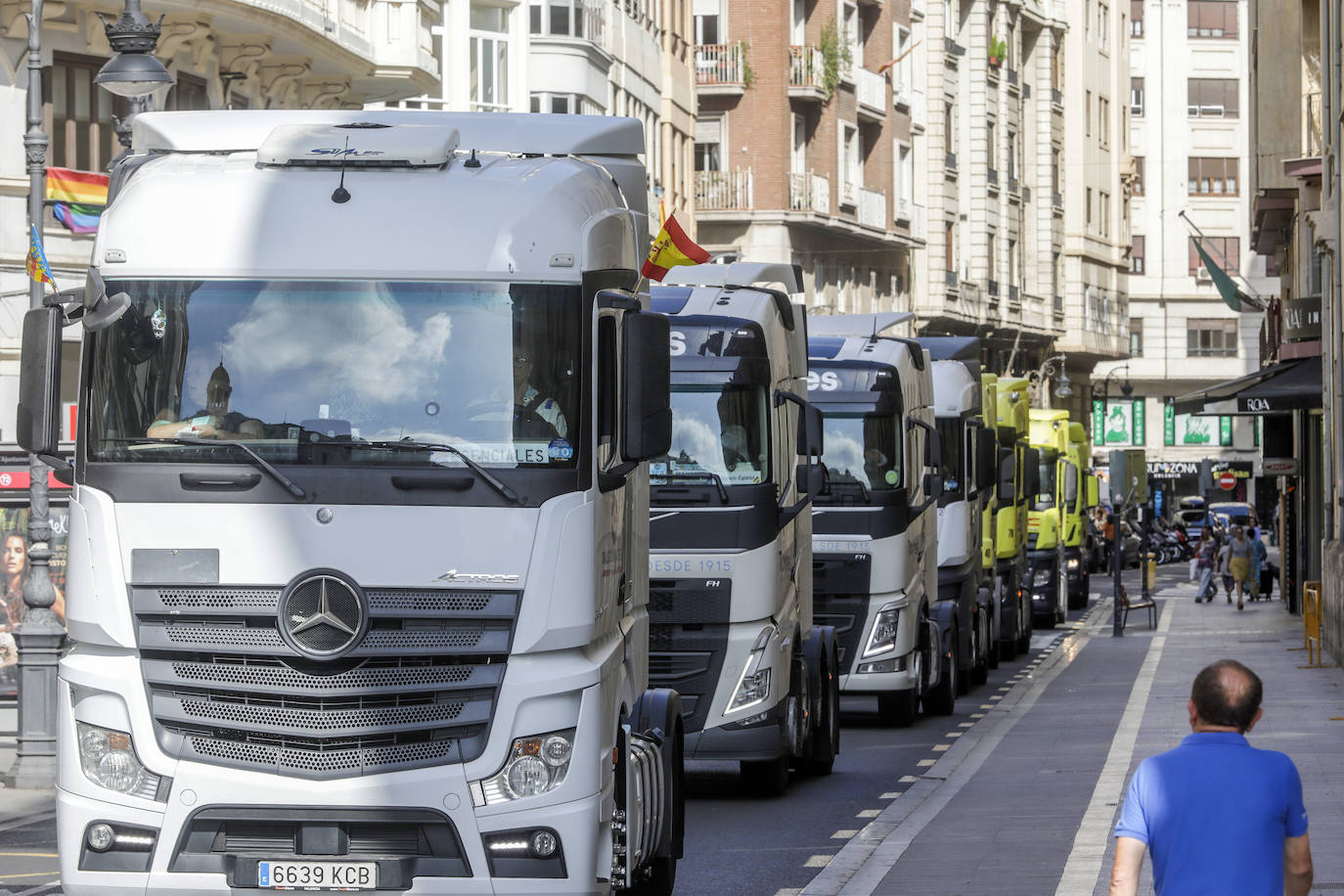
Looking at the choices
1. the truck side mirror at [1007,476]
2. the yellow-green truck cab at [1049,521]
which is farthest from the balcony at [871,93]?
the truck side mirror at [1007,476]

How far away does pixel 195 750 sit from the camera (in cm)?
874

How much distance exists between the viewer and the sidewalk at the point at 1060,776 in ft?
39.9

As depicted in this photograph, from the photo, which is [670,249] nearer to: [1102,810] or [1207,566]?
[1102,810]

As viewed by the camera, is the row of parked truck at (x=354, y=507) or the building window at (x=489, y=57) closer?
the row of parked truck at (x=354, y=507)

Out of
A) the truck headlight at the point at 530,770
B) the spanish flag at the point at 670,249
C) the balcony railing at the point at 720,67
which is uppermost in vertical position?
the balcony railing at the point at 720,67

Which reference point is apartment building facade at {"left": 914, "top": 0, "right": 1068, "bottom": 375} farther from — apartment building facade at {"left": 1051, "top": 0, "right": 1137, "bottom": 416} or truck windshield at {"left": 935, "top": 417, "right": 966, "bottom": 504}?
truck windshield at {"left": 935, "top": 417, "right": 966, "bottom": 504}

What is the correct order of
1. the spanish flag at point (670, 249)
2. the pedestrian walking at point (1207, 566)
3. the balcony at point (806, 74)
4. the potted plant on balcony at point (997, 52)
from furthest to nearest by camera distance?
the potted plant on balcony at point (997, 52)
the balcony at point (806, 74)
the pedestrian walking at point (1207, 566)
the spanish flag at point (670, 249)

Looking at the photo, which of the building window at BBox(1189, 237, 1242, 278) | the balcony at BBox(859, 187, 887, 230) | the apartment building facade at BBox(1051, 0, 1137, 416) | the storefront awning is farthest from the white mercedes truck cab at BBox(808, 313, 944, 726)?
the building window at BBox(1189, 237, 1242, 278)

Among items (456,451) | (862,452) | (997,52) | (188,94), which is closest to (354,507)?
(456,451)

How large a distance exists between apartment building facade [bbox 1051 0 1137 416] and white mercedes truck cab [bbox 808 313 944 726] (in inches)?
2431

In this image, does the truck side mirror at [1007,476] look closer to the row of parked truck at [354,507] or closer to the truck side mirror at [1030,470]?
the truck side mirror at [1030,470]

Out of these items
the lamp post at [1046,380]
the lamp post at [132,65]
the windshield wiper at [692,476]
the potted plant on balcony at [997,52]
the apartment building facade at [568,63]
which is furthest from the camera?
the lamp post at [1046,380]

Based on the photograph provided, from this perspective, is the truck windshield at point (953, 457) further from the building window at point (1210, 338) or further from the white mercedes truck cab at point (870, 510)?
the building window at point (1210, 338)

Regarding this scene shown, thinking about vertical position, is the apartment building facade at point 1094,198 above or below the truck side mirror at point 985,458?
above
